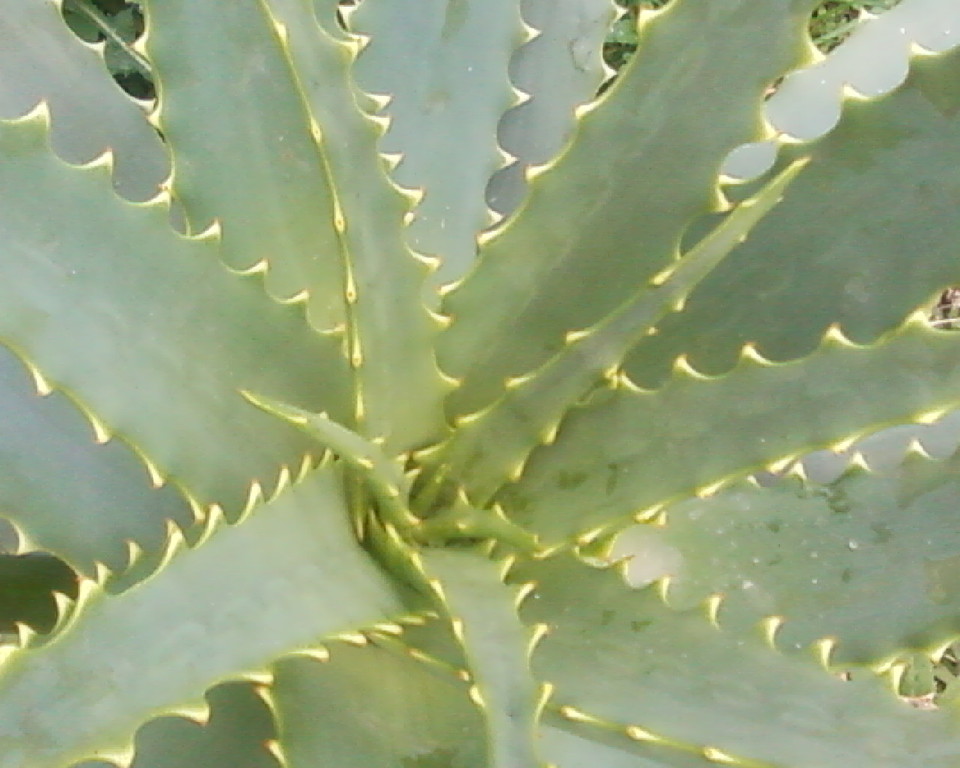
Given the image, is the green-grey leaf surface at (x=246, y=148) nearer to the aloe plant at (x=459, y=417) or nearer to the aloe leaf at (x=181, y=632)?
the aloe plant at (x=459, y=417)

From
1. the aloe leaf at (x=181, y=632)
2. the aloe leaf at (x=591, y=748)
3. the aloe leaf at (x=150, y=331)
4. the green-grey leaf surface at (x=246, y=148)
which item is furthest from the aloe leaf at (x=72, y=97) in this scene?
the aloe leaf at (x=591, y=748)

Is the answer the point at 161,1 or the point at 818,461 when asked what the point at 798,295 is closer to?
the point at 818,461

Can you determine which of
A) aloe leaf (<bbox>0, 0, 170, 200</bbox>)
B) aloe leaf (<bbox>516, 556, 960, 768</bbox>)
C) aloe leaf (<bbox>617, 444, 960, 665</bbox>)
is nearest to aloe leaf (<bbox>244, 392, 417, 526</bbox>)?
aloe leaf (<bbox>516, 556, 960, 768</bbox>)

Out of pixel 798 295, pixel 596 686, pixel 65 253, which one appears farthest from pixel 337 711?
pixel 798 295

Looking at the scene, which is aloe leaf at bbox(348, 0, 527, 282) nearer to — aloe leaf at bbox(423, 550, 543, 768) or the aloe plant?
the aloe plant

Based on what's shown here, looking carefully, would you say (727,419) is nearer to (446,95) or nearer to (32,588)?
(446,95)
